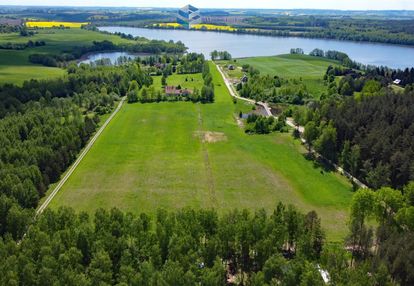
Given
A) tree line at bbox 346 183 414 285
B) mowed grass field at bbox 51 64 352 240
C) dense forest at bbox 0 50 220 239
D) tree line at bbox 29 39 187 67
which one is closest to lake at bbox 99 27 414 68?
tree line at bbox 29 39 187 67

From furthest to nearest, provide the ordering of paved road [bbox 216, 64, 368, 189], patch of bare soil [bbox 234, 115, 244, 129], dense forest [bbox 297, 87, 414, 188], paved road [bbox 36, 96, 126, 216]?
patch of bare soil [bbox 234, 115, 244, 129] < paved road [bbox 216, 64, 368, 189] < dense forest [bbox 297, 87, 414, 188] < paved road [bbox 36, 96, 126, 216]

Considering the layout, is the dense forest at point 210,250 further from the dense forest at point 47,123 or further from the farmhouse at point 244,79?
the farmhouse at point 244,79

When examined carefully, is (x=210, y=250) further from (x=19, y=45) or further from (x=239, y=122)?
(x=19, y=45)

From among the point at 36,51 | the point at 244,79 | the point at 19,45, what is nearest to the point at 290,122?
the point at 244,79

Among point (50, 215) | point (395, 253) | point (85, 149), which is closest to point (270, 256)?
point (395, 253)

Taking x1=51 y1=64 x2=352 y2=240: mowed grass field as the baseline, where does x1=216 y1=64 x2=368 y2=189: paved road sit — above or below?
above

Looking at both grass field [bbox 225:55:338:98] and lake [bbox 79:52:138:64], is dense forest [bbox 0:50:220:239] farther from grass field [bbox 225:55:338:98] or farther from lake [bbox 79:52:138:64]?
lake [bbox 79:52:138:64]

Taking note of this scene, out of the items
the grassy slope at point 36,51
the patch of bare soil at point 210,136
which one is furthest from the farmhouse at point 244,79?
the grassy slope at point 36,51
